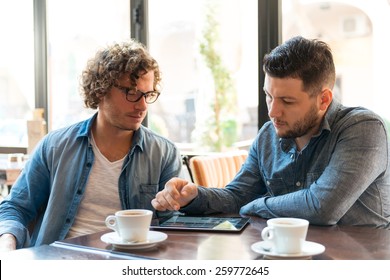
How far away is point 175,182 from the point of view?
1.74m

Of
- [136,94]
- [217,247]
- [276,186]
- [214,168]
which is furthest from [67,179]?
[214,168]

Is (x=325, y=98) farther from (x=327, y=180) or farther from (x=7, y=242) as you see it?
(x=7, y=242)

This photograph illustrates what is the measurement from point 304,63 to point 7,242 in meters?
1.10

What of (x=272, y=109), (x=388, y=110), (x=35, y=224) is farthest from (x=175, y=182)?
(x=388, y=110)

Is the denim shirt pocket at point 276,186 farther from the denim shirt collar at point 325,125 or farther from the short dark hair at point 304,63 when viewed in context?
the short dark hair at point 304,63

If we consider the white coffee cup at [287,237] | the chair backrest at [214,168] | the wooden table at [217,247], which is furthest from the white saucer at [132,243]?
the chair backrest at [214,168]

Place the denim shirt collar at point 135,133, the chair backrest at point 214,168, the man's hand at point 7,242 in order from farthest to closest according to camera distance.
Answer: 1. the chair backrest at point 214,168
2. the denim shirt collar at point 135,133
3. the man's hand at point 7,242

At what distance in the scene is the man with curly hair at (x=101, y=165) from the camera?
1.96m

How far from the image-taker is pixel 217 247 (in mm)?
1303

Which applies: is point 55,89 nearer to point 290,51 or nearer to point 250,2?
point 250,2

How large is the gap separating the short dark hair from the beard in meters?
0.06

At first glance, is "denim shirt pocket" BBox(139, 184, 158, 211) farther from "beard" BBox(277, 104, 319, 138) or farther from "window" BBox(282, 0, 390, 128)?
"window" BBox(282, 0, 390, 128)

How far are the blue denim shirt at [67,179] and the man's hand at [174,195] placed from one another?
27 cm
